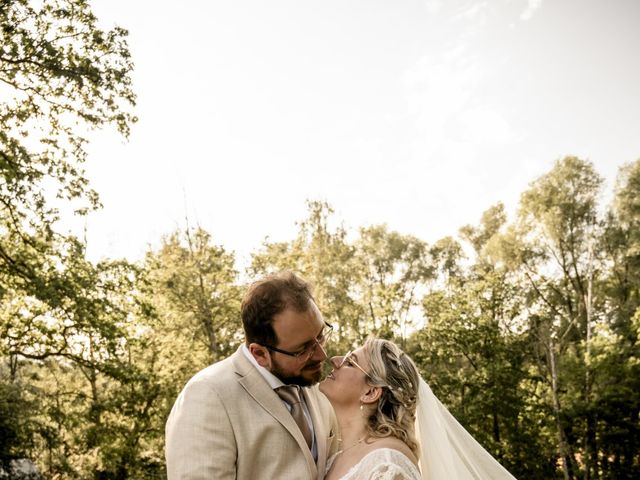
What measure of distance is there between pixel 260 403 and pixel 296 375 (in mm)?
291

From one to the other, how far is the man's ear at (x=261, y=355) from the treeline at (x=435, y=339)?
9.31 meters

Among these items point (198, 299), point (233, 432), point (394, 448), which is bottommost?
point (394, 448)

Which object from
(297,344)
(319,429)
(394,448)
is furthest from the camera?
(394,448)

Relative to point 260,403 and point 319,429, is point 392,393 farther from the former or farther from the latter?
point 260,403

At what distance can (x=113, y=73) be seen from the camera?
30.7 feet

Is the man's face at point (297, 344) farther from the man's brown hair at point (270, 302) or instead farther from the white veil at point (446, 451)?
the white veil at point (446, 451)

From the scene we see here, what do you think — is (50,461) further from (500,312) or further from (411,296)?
(411,296)

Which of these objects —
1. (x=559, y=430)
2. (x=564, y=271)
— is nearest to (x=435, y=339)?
(x=559, y=430)

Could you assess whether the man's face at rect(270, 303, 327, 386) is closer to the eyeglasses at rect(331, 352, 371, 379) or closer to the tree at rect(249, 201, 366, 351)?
the eyeglasses at rect(331, 352, 371, 379)

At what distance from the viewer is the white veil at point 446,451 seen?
3.69 metres

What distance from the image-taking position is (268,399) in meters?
2.69

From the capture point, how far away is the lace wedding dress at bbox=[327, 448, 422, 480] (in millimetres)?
2969

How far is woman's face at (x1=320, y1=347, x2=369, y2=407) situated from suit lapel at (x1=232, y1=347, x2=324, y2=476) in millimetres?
921

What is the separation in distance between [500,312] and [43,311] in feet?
59.9
